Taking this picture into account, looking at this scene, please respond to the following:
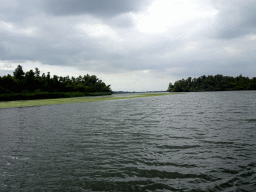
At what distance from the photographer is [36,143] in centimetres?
1415

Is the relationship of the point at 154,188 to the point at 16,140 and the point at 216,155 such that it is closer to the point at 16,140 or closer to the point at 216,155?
the point at 216,155

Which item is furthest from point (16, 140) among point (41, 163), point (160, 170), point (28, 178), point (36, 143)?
point (160, 170)

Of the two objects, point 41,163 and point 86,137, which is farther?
point 86,137

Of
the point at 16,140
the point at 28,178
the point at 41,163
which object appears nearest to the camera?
the point at 28,178

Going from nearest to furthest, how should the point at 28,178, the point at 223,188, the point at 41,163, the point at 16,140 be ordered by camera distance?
the point at 223,188
the point at 28,178
the point at 41,163
the point at 16,140

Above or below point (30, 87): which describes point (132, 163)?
below

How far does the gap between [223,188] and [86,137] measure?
36.3ft

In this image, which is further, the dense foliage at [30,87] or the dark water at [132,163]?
the dense foliage at [30,87]

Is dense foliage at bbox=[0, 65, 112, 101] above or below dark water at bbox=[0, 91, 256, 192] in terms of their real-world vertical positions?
above

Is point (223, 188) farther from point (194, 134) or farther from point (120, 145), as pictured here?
point (194, 134)

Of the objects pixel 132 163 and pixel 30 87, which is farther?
pixel 30 87

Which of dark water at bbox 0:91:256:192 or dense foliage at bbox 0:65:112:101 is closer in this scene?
dark water at bbox 0:91:256:192

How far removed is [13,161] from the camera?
10406mm

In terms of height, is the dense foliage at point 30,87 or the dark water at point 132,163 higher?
the dense foliage at point 30,87
